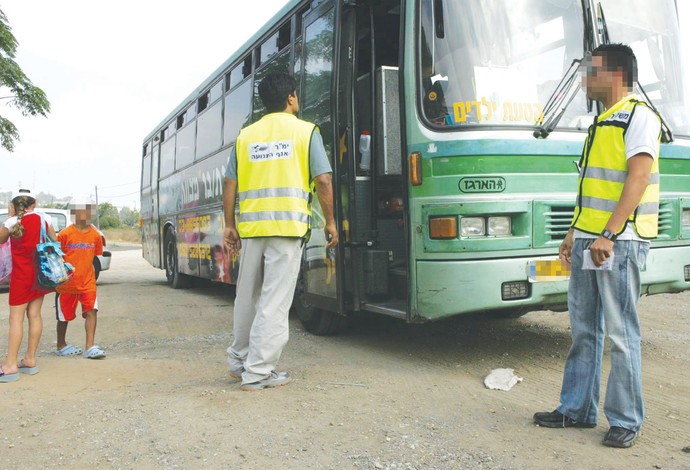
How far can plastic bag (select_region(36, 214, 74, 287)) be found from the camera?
4.75m

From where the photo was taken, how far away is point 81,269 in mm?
5371

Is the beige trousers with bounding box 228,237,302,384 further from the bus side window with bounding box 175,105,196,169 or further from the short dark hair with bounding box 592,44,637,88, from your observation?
the bus side window with bounding box 175,105,196,169

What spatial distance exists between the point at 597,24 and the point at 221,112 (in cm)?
546

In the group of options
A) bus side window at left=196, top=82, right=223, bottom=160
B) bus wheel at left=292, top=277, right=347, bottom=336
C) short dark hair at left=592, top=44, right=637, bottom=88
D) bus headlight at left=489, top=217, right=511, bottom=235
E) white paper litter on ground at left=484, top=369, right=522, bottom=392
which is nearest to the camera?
short dark hair at left=592, top=44, right=637, bottom=88

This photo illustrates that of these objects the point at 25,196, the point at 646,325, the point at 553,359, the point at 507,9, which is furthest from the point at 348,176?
the point at 646,325

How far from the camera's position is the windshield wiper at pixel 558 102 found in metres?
4.49

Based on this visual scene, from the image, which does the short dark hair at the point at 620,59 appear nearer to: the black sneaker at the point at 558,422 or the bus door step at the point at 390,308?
the black sneaker at the point at 558,422

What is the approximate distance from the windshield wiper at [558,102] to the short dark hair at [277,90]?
1801 millimetres

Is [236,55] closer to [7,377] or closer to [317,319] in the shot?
[317,319]

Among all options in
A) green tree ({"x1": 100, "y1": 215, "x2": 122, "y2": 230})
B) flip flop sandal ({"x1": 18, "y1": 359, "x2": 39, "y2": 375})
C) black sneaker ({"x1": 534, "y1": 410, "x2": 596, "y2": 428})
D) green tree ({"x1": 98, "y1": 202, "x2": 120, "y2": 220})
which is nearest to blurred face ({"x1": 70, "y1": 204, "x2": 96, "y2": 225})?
flip flop sandal ({"x1": 18, "y1": 359, "x2": 39, "y2": 375})

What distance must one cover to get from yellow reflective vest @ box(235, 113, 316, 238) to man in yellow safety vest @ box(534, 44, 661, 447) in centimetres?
183

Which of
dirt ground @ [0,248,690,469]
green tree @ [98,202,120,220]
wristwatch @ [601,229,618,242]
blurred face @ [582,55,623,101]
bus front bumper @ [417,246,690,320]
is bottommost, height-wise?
dirt ground @ [0,248,690,469]

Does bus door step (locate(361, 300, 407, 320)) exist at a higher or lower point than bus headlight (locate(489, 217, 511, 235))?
lower

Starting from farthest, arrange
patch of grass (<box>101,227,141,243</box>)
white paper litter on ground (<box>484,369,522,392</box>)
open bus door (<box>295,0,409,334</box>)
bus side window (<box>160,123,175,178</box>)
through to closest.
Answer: patch of grass (<box>101,227,141,243</box>), bus side window (<box>160,123,175,178</box>), open bus door (<box>295,0,409,334</box>), white paper litter on ground (<box>484,369,522,392</box>)
